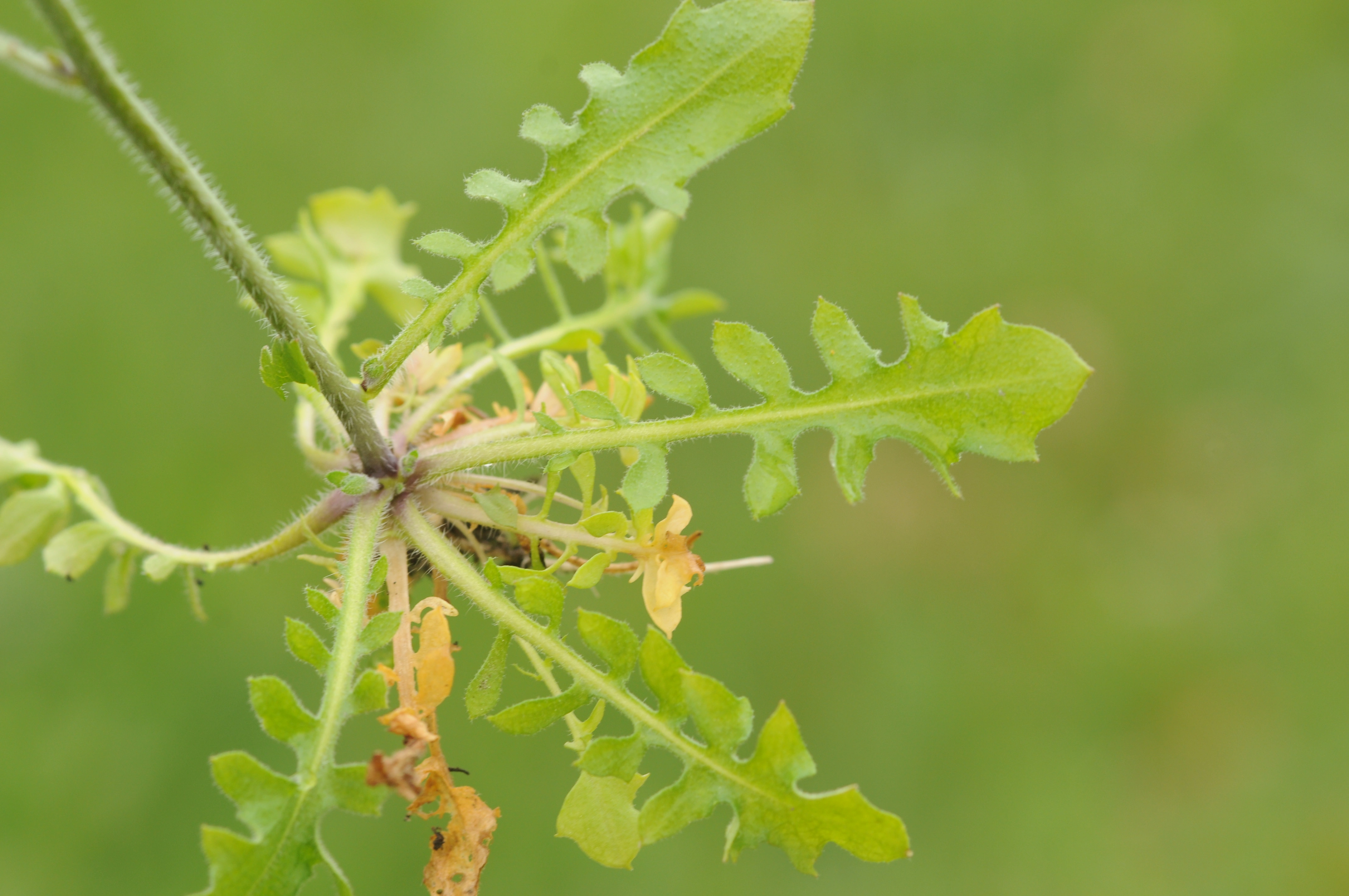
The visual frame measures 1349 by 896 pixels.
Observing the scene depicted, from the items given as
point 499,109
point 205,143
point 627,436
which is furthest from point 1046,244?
point 627,436

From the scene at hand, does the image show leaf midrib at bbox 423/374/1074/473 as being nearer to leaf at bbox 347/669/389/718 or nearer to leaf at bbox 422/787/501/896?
leaf at bbox 347/669/389/718

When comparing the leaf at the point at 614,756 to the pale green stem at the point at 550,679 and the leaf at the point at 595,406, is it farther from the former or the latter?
the leaf at the point at 595,406

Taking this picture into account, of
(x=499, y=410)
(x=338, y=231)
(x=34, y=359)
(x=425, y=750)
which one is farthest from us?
(x=34, y=359)

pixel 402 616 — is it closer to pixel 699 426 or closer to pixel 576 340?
pixel 699 426

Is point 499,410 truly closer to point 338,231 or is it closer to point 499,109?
point 338,231

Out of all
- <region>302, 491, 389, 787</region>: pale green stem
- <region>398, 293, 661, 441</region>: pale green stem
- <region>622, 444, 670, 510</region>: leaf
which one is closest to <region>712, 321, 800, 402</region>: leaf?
<region>622, 444, 670, 510</region>: leaf

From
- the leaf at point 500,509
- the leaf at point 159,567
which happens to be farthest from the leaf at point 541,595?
the leaf at point 159,567
